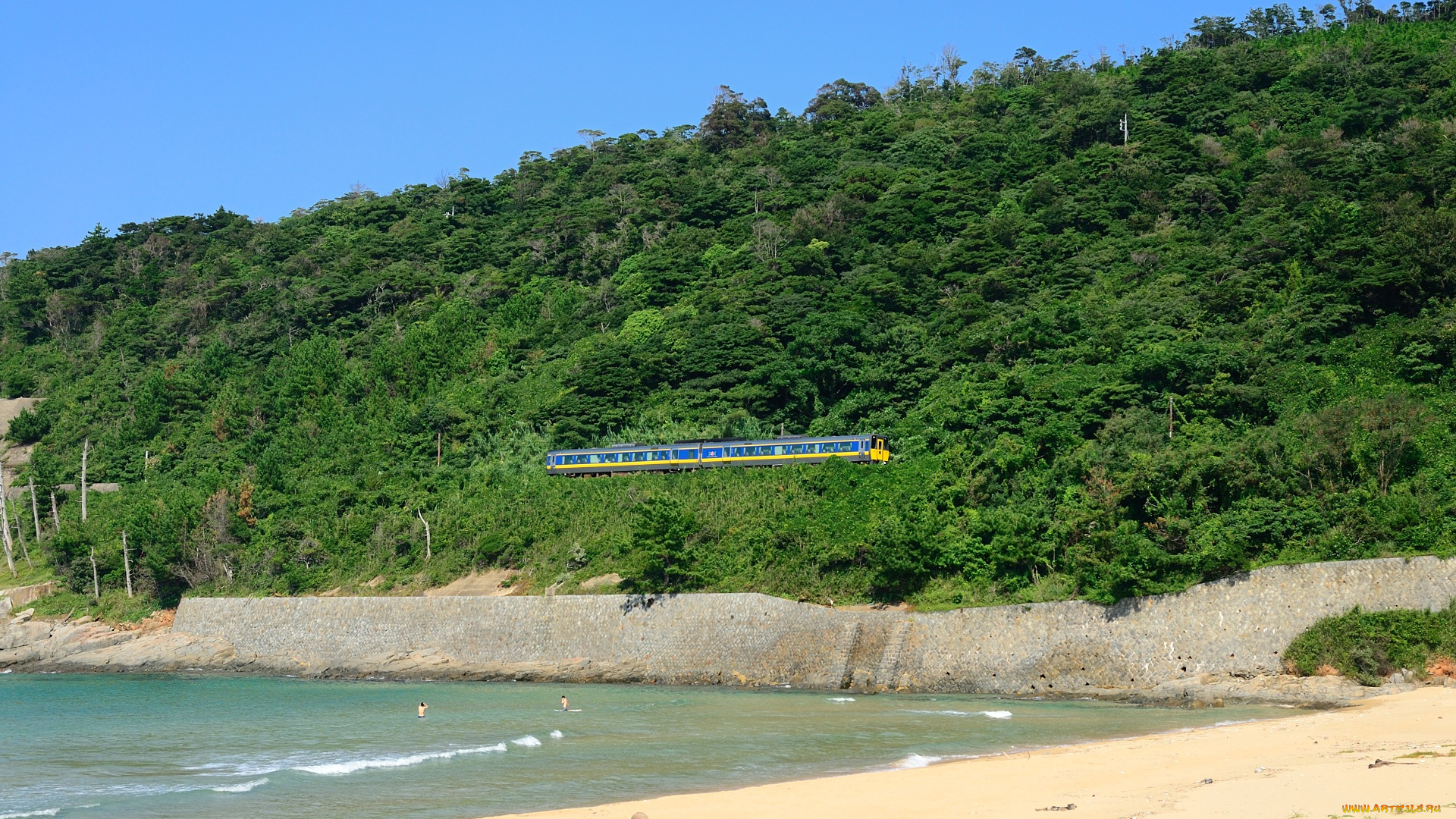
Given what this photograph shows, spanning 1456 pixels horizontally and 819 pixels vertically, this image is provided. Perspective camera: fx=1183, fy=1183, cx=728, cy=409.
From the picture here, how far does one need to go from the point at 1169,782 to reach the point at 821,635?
13711mm

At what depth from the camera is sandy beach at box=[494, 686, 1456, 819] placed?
1359 centimetres

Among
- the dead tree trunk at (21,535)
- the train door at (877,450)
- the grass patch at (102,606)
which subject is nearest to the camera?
the train door at (877,450)

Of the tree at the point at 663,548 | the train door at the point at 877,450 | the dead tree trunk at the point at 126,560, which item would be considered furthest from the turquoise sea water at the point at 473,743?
the dead tree trunk at the point at 126,560

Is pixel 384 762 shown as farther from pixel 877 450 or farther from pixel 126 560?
pixel 126 560

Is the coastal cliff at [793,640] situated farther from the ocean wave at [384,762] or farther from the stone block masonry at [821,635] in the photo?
the ocean wave at [384,762]

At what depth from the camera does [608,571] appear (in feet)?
114

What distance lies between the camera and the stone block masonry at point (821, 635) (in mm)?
24203

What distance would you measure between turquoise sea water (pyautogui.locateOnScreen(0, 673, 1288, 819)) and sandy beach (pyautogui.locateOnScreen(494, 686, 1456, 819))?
138cm

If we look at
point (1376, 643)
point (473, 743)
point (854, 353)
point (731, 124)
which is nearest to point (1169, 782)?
point (1376, 643)

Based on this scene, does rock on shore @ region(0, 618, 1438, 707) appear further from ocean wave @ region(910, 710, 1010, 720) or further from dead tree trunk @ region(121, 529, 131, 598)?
ocean wave @ region(910, 710, 1010, 720)

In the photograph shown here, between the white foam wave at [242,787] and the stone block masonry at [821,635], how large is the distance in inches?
501

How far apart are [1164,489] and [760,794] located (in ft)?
49.6

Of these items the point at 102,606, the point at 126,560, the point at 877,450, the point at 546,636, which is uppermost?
the point at 877,450

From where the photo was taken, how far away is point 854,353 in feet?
146
